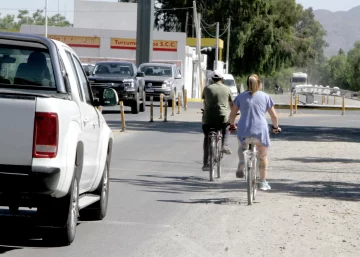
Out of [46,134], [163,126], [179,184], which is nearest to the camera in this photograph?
[46,134]

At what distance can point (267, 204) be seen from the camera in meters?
14.5

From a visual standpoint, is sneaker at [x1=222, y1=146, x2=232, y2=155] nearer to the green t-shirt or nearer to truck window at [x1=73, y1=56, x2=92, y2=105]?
the green t-shirt

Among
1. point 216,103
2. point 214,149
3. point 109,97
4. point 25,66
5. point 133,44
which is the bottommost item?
point 214,149

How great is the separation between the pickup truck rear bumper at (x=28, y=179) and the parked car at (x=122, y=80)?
2895 cm

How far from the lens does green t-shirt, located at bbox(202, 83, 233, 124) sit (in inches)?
698

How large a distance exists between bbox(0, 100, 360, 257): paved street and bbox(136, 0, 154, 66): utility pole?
38545 millimetres

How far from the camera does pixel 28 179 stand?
30.2ft

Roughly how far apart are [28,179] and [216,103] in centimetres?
878

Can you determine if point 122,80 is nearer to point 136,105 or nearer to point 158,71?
point 136,105

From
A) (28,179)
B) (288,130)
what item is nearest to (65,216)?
(28,179)

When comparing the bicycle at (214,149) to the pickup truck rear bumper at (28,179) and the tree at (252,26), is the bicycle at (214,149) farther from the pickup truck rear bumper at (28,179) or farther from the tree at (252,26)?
the tree at (252,26)

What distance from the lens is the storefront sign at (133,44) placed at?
7606 centimetres

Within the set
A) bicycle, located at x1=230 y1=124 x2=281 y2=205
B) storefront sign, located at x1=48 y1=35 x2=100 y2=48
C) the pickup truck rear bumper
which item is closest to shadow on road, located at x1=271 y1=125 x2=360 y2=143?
bicycle, located at x1=230 y1=124 x2=281 y2=205

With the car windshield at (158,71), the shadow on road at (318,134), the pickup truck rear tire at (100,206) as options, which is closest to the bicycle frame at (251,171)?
the pickup truck rear tire at (100,206)
